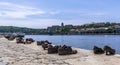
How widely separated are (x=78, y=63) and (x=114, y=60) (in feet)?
7.88

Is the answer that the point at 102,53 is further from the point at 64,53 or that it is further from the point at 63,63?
the point at 63,63

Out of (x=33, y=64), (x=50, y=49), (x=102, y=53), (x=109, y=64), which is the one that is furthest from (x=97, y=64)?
(x=50, y=49)

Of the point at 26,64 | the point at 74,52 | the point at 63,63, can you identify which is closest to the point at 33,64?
the point at 26,64

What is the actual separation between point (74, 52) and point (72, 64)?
21.5 ft

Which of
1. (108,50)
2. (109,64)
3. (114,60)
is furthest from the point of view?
(108,50)

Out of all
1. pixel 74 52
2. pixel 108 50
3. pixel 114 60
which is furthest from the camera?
pixel 74 52

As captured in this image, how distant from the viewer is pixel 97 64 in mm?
17594

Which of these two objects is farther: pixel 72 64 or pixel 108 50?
pixel 108 50

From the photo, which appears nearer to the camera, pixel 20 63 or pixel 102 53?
pixel 20 63

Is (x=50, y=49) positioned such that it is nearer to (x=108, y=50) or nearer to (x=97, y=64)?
(x=108, y=50)

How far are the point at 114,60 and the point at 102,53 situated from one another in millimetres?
4317

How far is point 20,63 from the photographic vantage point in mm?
19000

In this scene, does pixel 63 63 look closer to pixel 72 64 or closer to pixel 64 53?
pixel 72 64

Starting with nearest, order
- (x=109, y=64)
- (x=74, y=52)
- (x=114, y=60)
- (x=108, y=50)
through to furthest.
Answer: (x=109, y=64) → (x=114, y=60) → (x=108, y=50) → (x=74, y=52)
